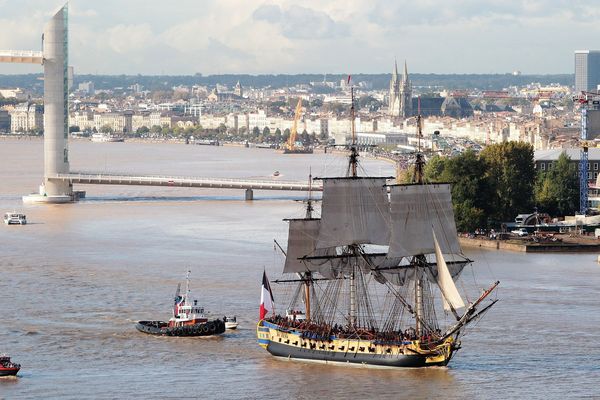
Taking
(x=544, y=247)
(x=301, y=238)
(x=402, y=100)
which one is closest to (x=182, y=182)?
(x=544, y=247)

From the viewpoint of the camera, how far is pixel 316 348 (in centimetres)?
1922

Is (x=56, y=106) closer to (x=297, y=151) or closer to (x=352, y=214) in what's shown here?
(x=352, y=214)

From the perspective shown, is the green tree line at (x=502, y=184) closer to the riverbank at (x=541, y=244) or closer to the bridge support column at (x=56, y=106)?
the riverbank at (x=541, y=244)

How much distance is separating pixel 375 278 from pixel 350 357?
1872 millimetres

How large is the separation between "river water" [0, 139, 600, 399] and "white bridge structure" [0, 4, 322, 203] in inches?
155

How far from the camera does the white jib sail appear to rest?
1930 centimetres

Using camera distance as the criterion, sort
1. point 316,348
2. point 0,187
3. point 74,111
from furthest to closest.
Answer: point 74,111, point 0,187, point 316,348

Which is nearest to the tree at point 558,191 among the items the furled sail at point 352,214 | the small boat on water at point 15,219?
the small boat on water at point 15,219

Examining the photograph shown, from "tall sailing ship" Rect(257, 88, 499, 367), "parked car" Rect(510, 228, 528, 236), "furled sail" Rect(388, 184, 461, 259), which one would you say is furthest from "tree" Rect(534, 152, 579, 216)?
"furled sail" Rect(388, 184, 461, 259)

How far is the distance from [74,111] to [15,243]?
114m

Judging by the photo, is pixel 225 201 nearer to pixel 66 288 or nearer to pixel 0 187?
pixel 0 187

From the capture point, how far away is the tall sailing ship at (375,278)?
18.9 meters

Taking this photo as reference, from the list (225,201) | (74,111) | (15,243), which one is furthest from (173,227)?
(74,111)

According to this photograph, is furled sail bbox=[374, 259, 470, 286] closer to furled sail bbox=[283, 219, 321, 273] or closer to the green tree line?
furled sail bbox=[283, 219, 321, 273]
